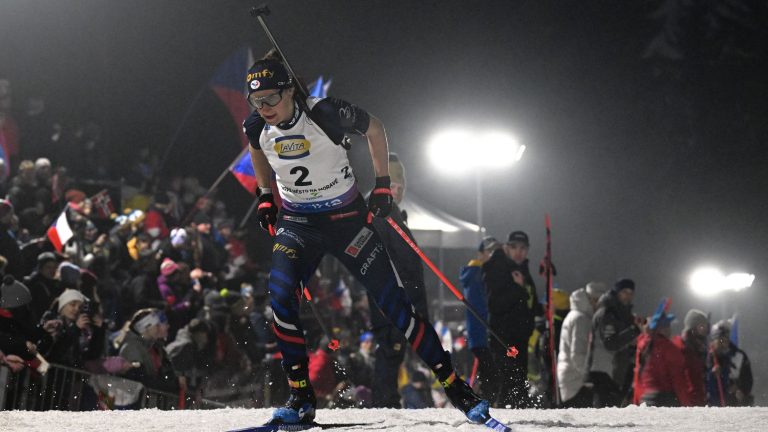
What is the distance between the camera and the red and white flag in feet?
31.5

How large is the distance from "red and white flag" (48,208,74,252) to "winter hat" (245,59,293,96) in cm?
525

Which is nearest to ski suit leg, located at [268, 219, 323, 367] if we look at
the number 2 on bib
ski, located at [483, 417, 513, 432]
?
the number 2 on bib

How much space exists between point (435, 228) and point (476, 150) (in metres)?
3.62

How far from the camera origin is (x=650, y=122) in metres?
32.0

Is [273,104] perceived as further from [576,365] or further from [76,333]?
[576,365]

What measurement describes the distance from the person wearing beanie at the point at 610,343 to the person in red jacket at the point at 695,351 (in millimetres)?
451

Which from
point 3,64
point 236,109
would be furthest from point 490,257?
point 3,64

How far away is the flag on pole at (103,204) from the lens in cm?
1214

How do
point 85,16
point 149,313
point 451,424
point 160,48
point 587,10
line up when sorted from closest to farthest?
point 451,424 < point 149,313 < point 85,16 < point 160,48 < point 587,10

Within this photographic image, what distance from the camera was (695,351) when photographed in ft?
30.1

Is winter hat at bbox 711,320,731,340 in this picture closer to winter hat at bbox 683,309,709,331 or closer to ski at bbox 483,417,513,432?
winter hat at bbox 683,309,709,331

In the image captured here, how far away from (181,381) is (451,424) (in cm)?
407

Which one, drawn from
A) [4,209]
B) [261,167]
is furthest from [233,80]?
[261,167]

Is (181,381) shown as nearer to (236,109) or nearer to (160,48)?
(236,109)
